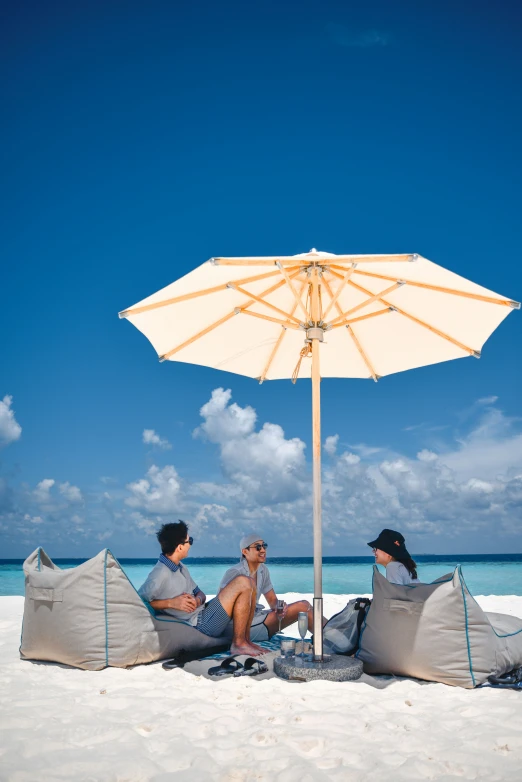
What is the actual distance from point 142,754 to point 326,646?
7.14 ft

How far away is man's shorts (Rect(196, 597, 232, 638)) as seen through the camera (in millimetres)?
4570

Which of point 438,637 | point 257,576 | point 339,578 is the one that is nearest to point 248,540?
point 257,576

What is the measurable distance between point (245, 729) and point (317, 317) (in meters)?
2.66

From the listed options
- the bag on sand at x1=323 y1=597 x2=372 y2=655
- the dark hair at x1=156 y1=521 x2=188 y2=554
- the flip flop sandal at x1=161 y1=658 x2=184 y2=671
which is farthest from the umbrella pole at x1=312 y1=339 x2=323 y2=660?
the dark hair at x1=156 y1=521 x2=188 y2=554

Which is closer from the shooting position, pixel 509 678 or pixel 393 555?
pixel 509 678

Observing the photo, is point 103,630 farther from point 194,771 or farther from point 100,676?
point 194,771

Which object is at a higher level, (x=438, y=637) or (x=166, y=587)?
(x=166, y=587)

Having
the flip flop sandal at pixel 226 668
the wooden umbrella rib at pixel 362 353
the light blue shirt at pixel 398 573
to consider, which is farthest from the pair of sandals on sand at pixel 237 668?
the wooden umbrella rib at pixel 362 353

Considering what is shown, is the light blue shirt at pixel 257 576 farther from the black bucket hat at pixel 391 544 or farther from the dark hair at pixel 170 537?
the black bucket hat at pixel 391 544

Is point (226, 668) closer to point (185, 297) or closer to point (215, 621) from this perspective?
point (215, 621)

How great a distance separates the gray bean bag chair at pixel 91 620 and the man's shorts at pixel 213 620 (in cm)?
31

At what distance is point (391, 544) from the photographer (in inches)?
185

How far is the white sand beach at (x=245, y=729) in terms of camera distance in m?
2.51

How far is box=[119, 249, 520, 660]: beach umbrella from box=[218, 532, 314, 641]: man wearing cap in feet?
3.12
